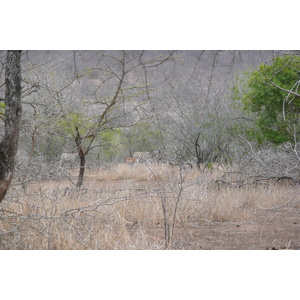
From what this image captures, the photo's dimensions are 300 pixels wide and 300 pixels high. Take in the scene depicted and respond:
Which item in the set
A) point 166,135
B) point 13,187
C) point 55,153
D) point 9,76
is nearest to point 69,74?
point 55,153

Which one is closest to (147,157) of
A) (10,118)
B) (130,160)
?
(130,160)

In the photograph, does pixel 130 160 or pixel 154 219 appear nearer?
pixel 154 219

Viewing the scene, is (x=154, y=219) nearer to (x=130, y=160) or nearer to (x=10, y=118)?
→ (x=10, y=118)

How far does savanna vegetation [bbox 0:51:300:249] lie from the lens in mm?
3590

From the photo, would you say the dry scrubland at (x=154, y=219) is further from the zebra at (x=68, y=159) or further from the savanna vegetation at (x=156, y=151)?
the zebra at (x=68, y=159)

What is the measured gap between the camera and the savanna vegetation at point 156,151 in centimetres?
359

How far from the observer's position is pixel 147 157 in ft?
32.1

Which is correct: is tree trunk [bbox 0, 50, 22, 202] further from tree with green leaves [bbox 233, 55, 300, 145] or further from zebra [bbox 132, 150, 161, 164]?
zebra [bbox 132, 150, 161, 164]

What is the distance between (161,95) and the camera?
8.97 m

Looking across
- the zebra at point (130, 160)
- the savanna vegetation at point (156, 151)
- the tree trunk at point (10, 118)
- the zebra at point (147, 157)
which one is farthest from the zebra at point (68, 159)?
the tree trunk at point (10, 118)

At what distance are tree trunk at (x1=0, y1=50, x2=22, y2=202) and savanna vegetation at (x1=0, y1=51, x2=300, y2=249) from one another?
17mm

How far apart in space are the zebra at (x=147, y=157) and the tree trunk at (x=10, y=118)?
22.3ft

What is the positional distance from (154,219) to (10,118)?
2329 mm
